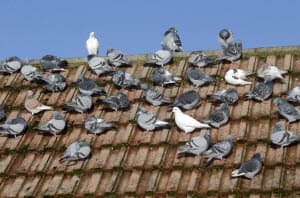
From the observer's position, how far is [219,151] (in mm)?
9484

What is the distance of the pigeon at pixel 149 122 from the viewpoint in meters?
10.3

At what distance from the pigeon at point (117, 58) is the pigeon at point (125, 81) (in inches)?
21.5

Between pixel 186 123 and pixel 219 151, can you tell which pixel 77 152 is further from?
pixel 219 151

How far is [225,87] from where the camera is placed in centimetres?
1107

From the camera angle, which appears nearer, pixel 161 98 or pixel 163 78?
pixel 161 98

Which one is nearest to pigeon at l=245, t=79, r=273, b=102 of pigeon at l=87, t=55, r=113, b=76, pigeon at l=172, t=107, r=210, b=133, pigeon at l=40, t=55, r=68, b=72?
pigeon at l=172, t=107, r=210, b=133

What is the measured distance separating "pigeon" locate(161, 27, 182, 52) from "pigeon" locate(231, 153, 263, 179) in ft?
16.2

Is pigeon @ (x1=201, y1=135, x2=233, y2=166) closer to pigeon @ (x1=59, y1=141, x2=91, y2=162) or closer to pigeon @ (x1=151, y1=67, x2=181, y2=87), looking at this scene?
pigeon @ (x1=59, y1=141, x2=91, y2=162)

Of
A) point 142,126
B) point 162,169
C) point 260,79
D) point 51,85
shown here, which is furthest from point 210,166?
point 51,85

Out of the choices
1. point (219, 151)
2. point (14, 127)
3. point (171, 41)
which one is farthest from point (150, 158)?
point (171, 41)

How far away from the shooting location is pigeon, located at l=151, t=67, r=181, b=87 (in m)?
11.2

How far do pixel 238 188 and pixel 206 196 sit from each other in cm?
34

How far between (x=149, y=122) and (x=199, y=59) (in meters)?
1.62

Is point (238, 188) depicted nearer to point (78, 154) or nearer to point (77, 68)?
point (78, 154)
